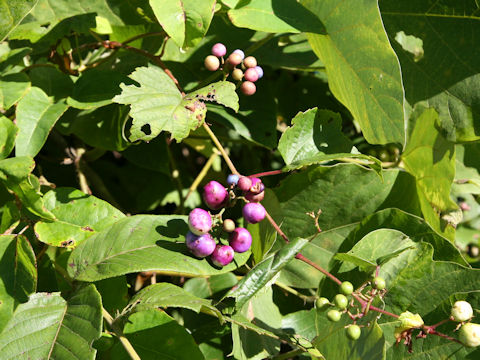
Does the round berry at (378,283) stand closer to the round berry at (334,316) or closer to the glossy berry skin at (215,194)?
the round berry at (334,316)

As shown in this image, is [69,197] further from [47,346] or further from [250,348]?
[250,348]

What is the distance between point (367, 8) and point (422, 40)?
0.38 metres

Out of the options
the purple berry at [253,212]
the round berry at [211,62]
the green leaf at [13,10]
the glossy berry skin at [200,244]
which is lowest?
the glossy berry skin at [200,244]

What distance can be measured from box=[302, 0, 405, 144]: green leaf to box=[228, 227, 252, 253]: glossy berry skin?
0.35 meters

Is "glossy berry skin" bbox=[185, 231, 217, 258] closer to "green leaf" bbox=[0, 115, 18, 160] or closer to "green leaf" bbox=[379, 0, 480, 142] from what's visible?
"green leaf" bbox=[0, 115, 18, 160]

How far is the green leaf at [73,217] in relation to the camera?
112cm

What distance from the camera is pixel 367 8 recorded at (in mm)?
1180

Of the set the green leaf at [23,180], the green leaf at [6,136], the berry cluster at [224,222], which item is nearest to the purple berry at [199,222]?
the berry cluster at [224,222]

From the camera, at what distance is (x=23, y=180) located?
101cm

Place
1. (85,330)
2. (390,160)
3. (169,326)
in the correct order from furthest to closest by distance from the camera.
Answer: (390,160)
(169,326)
(85,330)

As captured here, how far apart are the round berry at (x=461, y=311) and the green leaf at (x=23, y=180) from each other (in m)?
0.80

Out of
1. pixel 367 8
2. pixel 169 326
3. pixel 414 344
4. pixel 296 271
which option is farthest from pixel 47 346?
pixel 367 8

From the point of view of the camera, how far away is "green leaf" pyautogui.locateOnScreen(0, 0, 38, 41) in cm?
109

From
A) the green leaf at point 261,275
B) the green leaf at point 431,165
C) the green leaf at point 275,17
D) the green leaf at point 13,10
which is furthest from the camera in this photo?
the green leaf at point 431,165
